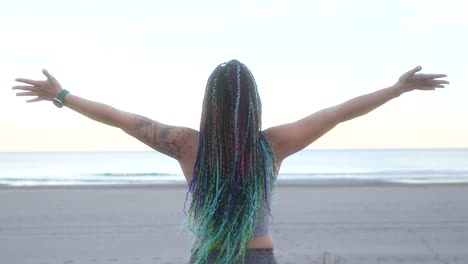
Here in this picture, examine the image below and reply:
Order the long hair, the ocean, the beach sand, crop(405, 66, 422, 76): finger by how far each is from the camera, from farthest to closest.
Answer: the ocean < the beach sand < crop(405, 66, 422, 76): finger < the long hair

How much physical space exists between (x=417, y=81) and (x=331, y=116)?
426mm

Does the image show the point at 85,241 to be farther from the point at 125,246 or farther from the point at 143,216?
the point at 143,216

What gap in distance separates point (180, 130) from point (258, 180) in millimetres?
352

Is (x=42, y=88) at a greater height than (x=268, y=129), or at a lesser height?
greater

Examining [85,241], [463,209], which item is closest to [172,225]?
[85,241]

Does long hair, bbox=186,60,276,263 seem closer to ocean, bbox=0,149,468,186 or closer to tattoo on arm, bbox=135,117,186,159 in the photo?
tattoo on arm, bbox=135,117,186,159

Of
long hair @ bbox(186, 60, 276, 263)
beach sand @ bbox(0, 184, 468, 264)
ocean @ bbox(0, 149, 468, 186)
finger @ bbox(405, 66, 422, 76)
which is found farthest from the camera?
ocean @ bbox(0, 149, 468, 186)

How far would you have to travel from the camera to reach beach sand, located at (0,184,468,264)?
291 inches

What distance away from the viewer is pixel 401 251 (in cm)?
755

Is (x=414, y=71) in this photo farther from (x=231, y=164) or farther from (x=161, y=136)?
(x=161, y=136)

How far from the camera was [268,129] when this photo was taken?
2346 millimetres

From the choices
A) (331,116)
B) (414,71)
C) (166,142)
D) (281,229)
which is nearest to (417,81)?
(414,71)

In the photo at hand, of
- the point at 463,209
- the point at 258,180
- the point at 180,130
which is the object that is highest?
the point at 180,130

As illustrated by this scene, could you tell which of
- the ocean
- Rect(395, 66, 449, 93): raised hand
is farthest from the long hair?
the ocean
